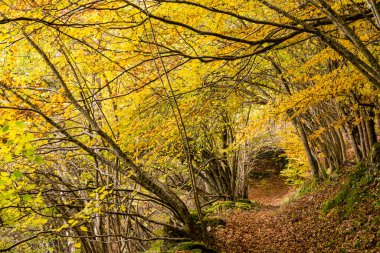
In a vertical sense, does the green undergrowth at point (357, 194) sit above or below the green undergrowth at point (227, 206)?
above

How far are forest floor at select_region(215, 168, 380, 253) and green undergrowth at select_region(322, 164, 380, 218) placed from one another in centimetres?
4

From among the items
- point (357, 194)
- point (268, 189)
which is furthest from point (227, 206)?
point (268, 189)

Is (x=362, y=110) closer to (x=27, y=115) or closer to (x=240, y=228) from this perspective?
(x=240, y=228)

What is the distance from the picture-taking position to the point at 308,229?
27.8 ft

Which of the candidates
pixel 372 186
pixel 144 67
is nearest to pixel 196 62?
pixel 144 67

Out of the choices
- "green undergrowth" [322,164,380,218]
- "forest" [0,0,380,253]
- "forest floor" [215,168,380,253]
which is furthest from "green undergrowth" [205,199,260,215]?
"green undergrowth" [322,164,380,218]

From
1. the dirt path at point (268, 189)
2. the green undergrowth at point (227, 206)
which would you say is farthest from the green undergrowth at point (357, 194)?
the dirt path at point (268, 189)

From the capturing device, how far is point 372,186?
7.55m

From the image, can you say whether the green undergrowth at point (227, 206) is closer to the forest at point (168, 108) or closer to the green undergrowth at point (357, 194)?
the forest at point (168, 108)

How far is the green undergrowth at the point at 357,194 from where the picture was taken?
727cm

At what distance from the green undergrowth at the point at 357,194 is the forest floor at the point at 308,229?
4 cm

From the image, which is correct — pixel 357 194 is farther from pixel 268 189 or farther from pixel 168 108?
pixel 268 189

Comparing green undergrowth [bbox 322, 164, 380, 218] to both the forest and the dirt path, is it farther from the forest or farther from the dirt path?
the dirt path

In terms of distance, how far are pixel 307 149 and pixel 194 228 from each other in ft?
25.3
